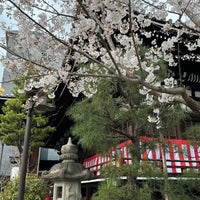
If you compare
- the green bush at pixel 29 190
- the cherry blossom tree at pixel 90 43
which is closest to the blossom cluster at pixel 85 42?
Result: the cherry blossom tree at pixel 90 43

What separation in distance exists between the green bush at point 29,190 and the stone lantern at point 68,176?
3.83m

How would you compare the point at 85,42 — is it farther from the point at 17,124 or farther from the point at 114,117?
the point at 17,124

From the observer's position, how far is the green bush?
7402 millimetres

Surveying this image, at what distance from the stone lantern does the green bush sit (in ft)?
12.6

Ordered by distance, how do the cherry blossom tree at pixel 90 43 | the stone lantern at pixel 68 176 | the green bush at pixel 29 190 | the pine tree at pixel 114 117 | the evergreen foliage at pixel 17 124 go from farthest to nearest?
1. the evergreen foliage at pixel 17 124
2. the green bush at pixel 29 190
3. the pine tree at pixel 114 117
4. the stone lantern at pixel 68 176
5. the cherry blossom tree at pixel 90 43

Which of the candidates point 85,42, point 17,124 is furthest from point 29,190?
point 85,42

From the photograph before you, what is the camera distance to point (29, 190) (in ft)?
25.0

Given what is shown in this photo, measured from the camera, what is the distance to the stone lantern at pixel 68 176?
13.1ft

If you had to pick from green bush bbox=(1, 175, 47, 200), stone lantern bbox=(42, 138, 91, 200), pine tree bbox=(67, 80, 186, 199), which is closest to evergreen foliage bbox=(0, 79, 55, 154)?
green bush bbox=(1, 175, 47, 200)

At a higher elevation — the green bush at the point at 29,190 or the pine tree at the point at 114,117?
the pine tree at the point at 114,117

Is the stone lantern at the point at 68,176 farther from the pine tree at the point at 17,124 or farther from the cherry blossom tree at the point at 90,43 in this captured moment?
the pine tree at the point at 17,124

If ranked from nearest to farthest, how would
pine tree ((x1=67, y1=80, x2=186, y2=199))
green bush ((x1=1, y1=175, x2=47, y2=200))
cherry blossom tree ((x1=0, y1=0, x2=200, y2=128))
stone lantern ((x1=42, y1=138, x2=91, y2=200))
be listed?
cherry blossom tree ((x1=0, y1=0, x2=200, y2=128)) → stone lantern ((x1=42, y1=138, x2=91, y2=200)) → pine tree ((x1=67, y1=80, x2=186, y2=199)) → green bush ((x1=1, y1=175, x2=47, y2=200))

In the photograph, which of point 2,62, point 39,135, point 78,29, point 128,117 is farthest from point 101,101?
point 39,135

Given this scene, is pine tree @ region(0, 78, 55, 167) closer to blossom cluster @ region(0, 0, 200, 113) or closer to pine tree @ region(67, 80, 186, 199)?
pine tree @ region(67, 80, 186, 199)
